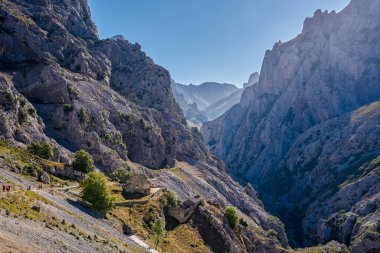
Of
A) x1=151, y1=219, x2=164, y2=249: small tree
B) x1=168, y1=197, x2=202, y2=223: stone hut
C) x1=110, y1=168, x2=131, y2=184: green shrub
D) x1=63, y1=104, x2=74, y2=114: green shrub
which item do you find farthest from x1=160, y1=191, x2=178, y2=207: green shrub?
x1=63, y1=104, x2=74, y2=114: green shrub

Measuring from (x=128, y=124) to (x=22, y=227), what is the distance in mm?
155843

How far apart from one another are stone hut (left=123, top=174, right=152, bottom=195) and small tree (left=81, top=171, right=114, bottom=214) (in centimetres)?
2382

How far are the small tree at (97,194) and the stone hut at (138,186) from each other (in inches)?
938

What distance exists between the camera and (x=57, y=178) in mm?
88500

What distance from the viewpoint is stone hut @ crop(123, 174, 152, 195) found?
99625 millimetres

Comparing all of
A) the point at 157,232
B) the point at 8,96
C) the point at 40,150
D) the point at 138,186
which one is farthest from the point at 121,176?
the point at 157,232

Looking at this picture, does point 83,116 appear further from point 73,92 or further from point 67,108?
point 73,92

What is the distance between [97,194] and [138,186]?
26501 mm

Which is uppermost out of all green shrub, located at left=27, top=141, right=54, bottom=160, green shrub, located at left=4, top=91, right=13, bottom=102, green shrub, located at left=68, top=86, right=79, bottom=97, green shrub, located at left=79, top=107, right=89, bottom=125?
green shrub, located at left=68, top=86, right=79, bottom=97

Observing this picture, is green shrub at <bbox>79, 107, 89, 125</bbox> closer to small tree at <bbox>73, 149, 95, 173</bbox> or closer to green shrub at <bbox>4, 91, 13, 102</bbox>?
green shrub at <bbox>4, 91, 13, 102</bbox>

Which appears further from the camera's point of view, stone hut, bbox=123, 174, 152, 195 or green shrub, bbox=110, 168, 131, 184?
green shrub, bbox=110, 168, 131, 184

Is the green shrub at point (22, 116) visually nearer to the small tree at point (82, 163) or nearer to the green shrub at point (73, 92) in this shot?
the small tree at point (82, 163)

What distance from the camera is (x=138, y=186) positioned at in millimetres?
99875

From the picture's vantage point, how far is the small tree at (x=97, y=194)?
7338cm
